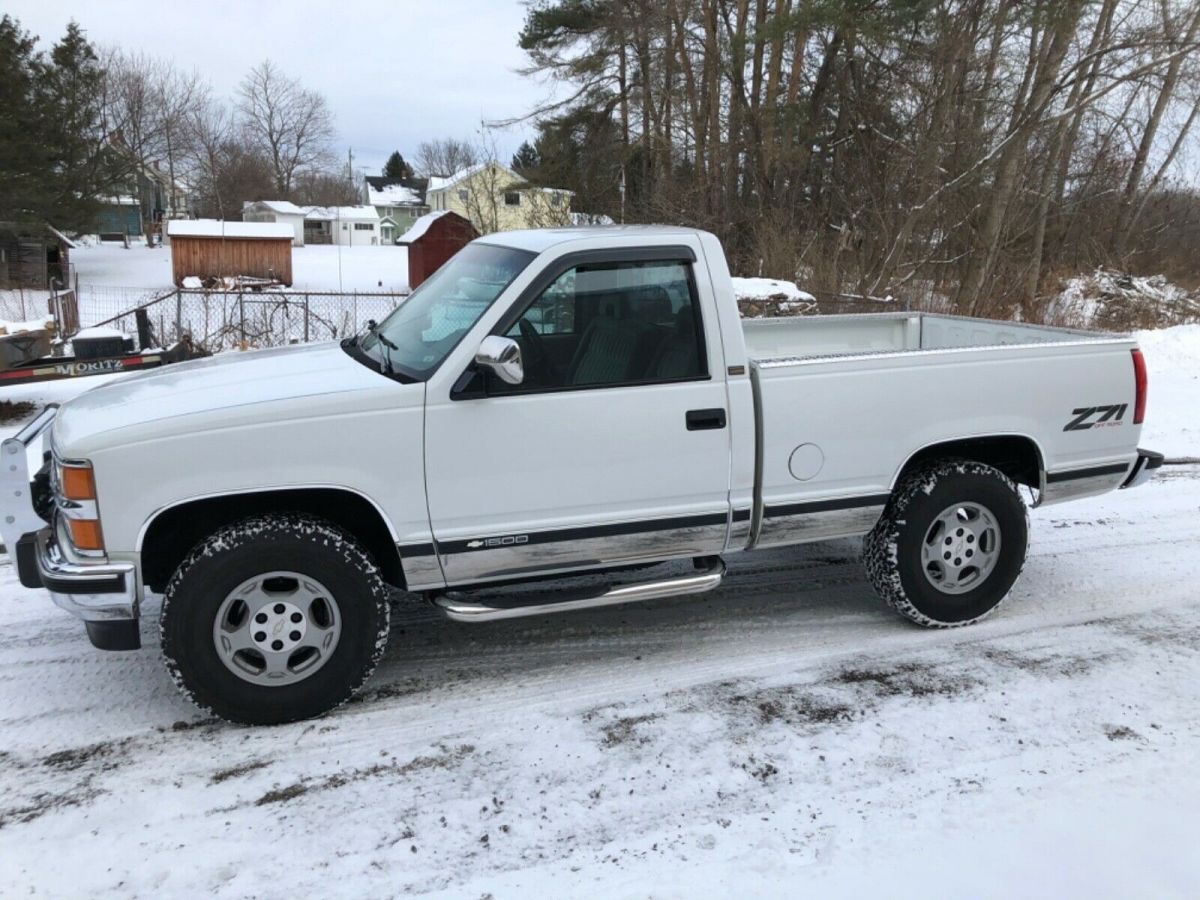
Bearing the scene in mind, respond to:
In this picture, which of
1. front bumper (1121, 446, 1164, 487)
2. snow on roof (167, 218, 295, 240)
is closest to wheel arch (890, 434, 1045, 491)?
front bumper (1121, 446, 1164, 487)

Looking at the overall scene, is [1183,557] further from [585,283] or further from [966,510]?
[585,283]

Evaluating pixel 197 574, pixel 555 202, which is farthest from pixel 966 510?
pixel 555 202

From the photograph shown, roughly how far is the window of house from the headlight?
176 cm

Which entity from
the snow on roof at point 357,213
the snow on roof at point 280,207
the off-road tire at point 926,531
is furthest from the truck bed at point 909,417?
the snow on roof at point 357,213

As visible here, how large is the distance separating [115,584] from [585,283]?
2308 mm

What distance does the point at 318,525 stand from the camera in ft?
12.8

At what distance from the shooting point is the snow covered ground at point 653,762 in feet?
10.0

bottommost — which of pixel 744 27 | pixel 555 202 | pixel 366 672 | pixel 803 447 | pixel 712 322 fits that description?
pixel 366 672

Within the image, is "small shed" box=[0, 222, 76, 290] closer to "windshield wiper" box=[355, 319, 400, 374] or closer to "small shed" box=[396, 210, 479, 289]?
"small shed" box=[396, 210, 479, 289]

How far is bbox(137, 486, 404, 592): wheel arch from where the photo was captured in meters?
3.81

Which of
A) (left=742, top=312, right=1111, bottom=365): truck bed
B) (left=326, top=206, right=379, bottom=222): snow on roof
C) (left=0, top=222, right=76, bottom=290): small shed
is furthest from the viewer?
(left=326, top=206, right=379, bottom=222): snow on roof

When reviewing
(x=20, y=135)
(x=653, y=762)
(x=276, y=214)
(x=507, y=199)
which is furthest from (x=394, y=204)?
(x=653, y=762)

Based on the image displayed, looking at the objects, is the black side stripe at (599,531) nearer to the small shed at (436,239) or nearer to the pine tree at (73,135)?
the small shed at (436,239)

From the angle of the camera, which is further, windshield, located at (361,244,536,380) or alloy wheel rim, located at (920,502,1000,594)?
alloy wheel rim, located at (920,502,1000,594)
